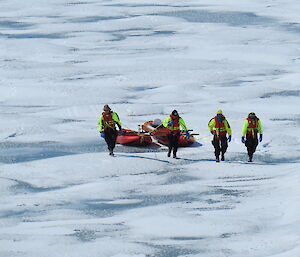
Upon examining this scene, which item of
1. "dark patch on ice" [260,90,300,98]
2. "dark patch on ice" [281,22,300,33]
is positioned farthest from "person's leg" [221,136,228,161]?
"dark patch on ice" [281,22,300,33]

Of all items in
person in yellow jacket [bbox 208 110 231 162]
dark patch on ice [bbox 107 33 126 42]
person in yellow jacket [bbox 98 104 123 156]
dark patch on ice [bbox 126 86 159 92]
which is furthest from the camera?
dark patch on ice [bbox 107 33 126 42]

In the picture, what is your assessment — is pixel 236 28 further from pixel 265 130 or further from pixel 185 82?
pixel 265 130

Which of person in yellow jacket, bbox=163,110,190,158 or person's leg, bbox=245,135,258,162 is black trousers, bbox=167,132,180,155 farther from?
person's leg, bbox=245,135,258,162

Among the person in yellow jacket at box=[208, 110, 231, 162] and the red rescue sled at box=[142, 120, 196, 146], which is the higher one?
the person in yellow jacket at box=[208, 110, 231, 162]

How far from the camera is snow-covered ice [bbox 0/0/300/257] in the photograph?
9766 millimetres

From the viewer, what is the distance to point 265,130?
54.5 ft

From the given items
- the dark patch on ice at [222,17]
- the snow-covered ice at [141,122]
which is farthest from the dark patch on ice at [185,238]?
the dark patch on ice at [222,17]

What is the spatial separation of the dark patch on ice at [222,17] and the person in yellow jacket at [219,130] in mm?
18454

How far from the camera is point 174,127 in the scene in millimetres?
14094

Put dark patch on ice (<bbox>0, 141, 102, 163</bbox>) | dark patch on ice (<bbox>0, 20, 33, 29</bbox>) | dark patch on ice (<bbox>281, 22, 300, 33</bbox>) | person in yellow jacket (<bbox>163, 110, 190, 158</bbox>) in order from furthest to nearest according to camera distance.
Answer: dark patch on ice (<bbox>0, 20, 33, 29</bbox>) → dark patch on ice (<bbox>281, 22, 300, 33</bbox>) → dark patch on ice (<bbox>0, 141, 102, 163</bbox>) → person in yellow jacket (<bbox>163, 110, 190, 158</bbox>)

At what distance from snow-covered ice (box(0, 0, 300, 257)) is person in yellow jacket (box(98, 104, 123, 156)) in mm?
432

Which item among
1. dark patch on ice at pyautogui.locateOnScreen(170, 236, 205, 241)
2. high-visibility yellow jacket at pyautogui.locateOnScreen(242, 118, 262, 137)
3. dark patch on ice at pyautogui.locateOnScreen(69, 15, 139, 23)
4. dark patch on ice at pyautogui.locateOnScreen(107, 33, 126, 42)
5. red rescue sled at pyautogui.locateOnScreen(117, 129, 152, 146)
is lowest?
dark patch on ice at pyautogui.locateOnScreen(170, 236, 205, 241)

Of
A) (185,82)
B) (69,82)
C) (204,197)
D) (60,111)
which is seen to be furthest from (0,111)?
(204,197)

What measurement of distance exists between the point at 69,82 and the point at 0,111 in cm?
403
